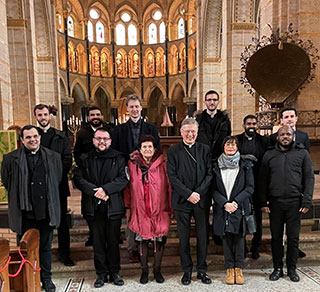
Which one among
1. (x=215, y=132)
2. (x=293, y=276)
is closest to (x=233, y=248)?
(x=293, y=276)

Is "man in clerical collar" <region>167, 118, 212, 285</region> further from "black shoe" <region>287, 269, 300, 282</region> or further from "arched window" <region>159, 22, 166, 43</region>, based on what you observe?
"arched window" <region>159, 22, 166, 43</region>

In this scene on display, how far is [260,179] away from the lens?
10.4ft

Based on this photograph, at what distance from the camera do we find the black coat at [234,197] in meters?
3.04

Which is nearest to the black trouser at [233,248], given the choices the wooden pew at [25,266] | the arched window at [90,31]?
the wooden pew at [25,266]

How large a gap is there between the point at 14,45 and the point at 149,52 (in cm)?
1636

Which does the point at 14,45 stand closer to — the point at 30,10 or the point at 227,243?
the point at 30,10

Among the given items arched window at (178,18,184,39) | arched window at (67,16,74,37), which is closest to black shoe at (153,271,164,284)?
arched window at (67,16,74,37)

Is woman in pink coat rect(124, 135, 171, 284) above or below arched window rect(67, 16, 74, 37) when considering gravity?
below

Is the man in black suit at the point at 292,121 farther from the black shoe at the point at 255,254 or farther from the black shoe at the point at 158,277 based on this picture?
the black shoe at the point at 158,277

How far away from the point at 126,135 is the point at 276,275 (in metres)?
2.28

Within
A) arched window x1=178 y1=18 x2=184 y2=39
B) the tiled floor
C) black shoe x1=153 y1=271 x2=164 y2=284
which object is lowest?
the tiled floor

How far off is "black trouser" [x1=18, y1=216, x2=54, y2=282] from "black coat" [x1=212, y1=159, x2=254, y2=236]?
5.71 ft

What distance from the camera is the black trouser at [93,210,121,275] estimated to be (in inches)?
121

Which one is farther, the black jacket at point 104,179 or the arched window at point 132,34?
the arched window at point 132,34
